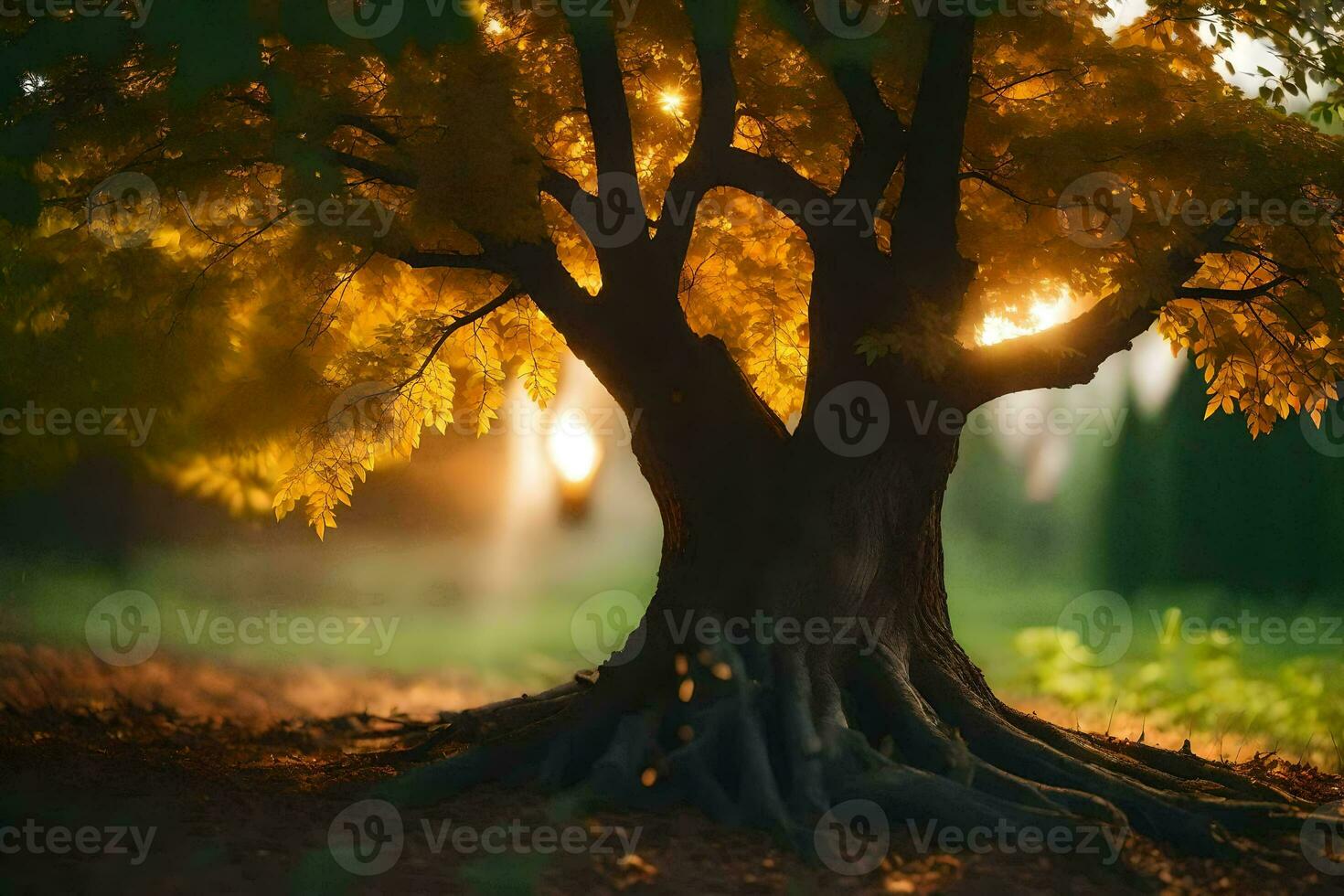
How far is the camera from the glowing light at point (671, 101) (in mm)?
11069

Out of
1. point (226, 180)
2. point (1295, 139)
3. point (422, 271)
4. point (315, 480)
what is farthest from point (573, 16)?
point (1295, 139)

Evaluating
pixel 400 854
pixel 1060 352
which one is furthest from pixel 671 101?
pixel 400 854

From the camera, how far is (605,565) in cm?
1891

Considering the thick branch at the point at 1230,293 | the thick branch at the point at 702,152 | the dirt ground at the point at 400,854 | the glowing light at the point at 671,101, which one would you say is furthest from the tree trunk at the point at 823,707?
the glowing light at the point at 671,101

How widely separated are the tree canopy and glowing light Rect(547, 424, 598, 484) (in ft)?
23.9

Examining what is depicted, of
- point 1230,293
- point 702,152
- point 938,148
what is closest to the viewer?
point 938,148

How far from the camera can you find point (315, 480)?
10688 mm

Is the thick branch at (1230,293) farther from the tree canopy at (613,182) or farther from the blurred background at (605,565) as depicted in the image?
the blurred background at (605,565)

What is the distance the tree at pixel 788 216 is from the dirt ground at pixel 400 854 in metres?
0.41

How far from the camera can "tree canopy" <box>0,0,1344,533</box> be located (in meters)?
8.38

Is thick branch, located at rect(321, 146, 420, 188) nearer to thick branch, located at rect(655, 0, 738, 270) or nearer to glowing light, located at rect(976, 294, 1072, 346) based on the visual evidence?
thick branch, located at rect(655, 0, 738, 270)

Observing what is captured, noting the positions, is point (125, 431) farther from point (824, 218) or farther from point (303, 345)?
point (824, 218)

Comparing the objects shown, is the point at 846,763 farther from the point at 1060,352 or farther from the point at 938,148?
the point at 938,148

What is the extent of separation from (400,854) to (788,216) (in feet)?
17.8
